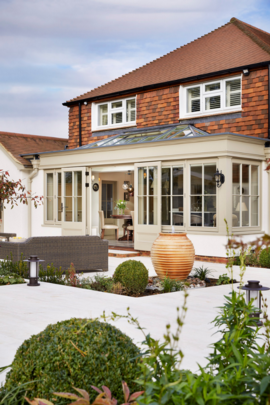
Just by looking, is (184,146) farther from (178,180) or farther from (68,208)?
(68,208)

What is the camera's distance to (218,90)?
13562mm

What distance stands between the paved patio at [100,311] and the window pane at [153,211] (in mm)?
4911

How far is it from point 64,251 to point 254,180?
539 centimetres

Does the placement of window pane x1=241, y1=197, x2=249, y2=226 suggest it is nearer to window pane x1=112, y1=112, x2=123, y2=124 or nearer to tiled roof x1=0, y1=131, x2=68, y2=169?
window pane x1=112, y1=112, x2=123, y2=124

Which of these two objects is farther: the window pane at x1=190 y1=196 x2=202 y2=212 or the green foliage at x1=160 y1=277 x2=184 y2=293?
the window pane at x1=190 y1=196 x2=202 y2=212

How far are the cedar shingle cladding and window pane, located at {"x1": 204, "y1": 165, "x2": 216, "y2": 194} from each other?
6.40ft

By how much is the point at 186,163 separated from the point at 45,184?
5521 millimetres

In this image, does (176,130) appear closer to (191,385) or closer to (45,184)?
(45,184)

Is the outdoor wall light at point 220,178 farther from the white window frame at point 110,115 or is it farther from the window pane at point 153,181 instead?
the white window frame at point 110,115

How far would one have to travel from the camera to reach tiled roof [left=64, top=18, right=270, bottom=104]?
1363cm

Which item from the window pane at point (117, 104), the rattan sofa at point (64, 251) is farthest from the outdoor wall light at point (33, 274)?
the window pane at point (117, 104)

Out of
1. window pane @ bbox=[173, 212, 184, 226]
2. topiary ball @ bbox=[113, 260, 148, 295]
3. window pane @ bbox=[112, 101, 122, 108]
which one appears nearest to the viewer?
topiary ball @ bbox=[113, 260, 148, 295]

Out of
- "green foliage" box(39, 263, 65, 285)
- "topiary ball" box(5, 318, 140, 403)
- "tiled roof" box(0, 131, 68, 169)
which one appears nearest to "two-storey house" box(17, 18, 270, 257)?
"tiled roof" box(0, 131, 68, 169)

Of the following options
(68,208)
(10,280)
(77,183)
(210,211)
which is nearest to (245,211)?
(210,211)
